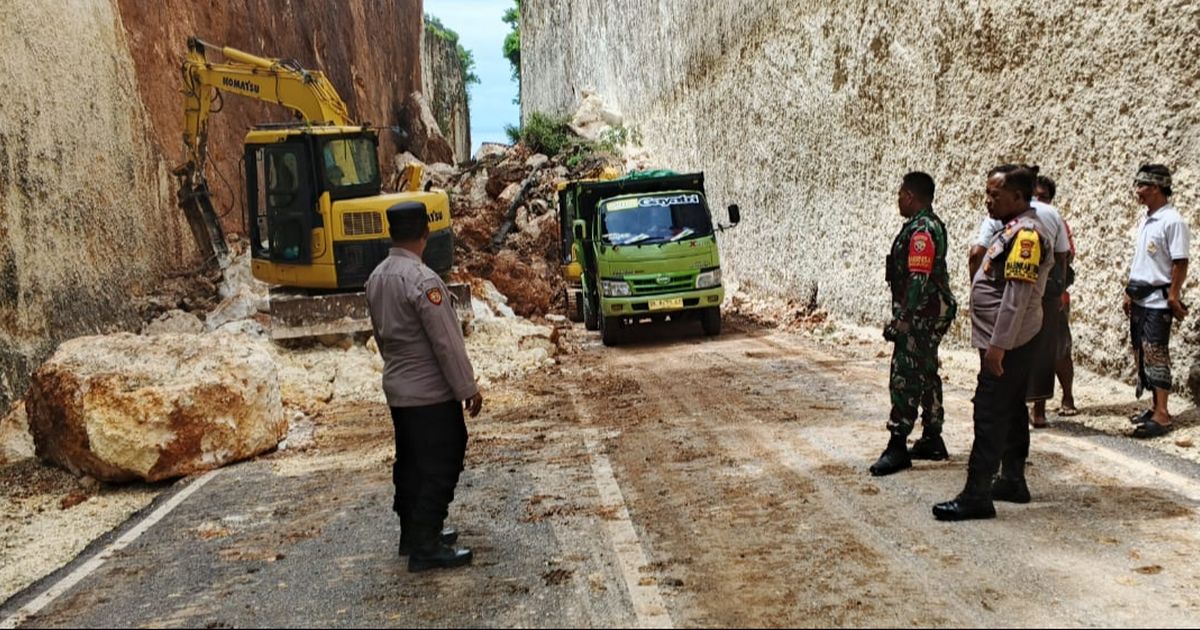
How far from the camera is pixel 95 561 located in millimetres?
5469

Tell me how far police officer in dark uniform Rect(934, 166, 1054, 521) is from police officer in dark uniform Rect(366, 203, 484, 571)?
102 inches

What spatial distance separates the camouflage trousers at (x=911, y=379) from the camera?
247 inches

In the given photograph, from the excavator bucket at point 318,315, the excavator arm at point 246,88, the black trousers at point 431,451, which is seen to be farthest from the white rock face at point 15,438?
the excavator arm at point 246,88

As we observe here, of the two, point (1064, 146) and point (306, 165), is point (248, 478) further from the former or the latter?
point (1064, 146)

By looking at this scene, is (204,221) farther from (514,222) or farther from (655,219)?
(514,222)

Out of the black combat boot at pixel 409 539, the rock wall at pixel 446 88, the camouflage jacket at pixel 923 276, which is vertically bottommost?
the black combat boot at pixel 409 539

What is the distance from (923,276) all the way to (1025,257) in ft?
3.74

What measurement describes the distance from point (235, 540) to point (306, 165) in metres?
8.33

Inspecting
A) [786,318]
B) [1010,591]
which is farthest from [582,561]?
[786,318]

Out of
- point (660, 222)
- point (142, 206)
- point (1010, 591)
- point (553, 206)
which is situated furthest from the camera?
point (553, 206)

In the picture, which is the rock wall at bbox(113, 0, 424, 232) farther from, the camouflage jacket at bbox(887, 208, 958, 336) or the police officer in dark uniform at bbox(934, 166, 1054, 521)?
the police officer in dark uniform at bbox(934, 166, 1054, 521)

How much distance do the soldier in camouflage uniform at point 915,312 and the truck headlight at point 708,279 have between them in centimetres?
796

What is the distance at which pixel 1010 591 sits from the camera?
4.20m

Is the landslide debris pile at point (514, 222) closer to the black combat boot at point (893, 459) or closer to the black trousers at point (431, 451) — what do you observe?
the black combat boot at point (893, 459)
